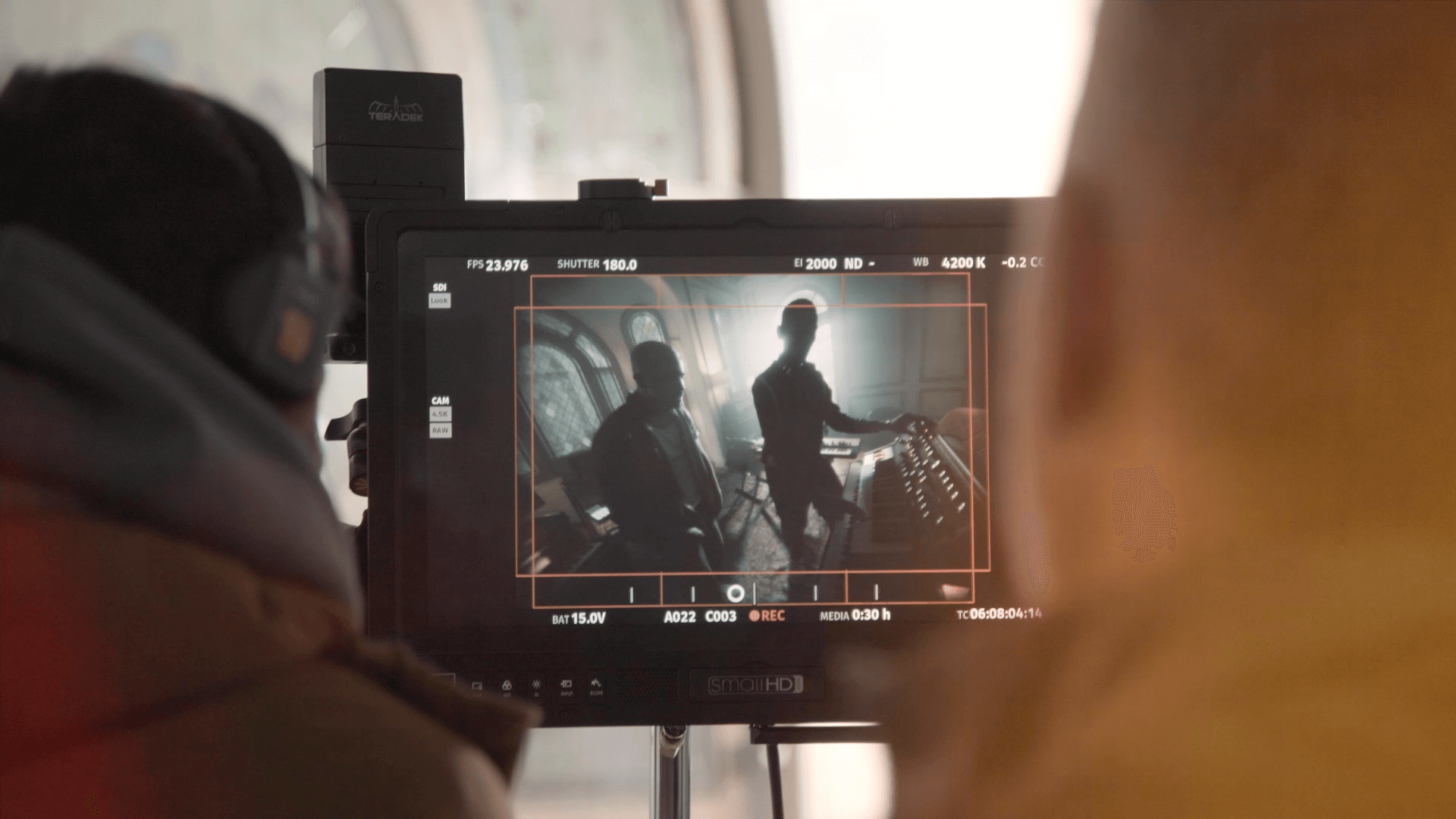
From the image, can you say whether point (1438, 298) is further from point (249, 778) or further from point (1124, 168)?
point (249, 778)

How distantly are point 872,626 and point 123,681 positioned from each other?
0.52m

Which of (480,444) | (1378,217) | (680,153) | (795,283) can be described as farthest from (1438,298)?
(680,153)

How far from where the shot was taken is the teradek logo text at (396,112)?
79 cm

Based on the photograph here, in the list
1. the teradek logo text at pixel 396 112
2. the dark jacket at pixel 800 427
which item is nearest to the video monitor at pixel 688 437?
the dark jacket at pixel 800 427

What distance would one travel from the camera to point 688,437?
0.73 metres

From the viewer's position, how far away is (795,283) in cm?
73

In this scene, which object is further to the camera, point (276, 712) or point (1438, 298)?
point (1438, 298)

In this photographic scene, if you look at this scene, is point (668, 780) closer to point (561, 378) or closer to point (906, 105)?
point (561, 378)

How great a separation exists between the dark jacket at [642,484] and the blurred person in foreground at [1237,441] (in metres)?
0.21

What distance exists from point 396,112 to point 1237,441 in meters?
0.68

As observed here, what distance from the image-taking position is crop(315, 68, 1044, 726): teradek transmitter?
724 millimetres

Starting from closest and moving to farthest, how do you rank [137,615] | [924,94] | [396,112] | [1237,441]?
[137,615] < [1237,441] < [396,112] < [924,94]

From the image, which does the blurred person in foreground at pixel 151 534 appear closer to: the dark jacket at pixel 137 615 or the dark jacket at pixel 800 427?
the dark jacket at pixel 137 615

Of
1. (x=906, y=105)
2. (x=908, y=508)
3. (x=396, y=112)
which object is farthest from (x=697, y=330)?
(x=906, y=105)
